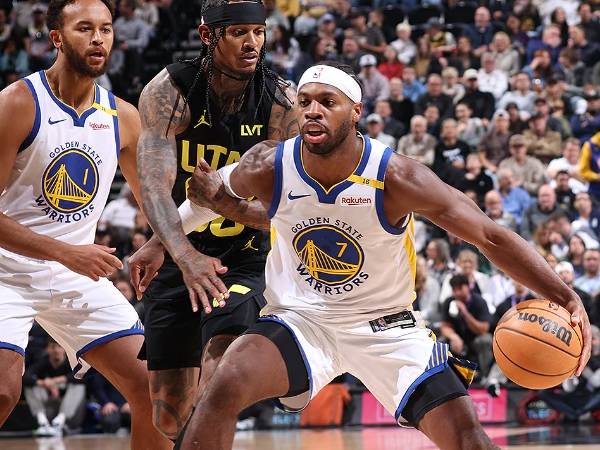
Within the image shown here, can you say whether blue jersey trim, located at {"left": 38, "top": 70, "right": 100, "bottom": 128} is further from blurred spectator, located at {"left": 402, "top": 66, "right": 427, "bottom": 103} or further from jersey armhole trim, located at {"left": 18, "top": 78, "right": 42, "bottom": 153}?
blurred spectator, located at {"left": 402, "top": 66, "right": 427, "bottom": 103}

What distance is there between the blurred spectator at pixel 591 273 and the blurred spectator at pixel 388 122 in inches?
148

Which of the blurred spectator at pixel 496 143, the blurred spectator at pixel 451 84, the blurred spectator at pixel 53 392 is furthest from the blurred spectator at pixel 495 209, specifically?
the blurred spectator at pixel 53 392

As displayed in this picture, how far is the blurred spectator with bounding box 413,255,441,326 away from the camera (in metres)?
11.4

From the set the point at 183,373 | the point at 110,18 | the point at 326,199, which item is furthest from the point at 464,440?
the point at 110,18

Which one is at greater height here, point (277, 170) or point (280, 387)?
point (277, 170)

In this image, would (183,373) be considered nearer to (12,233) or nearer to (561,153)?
(12,233)

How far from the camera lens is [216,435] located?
13.6ft

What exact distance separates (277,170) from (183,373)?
1414 millimetres

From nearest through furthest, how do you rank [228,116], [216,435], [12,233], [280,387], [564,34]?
[216,435], [280,387], [12,233], [228,116], [564,34]

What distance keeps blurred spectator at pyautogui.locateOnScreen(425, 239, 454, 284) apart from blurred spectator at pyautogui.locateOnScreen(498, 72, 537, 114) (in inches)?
132

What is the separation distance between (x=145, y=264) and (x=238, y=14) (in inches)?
52.3

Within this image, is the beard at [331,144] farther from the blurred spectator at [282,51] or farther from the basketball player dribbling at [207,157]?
the blurred spectator at [282,51]

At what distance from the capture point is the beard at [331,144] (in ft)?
15.0

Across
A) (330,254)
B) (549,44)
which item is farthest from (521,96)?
(330,254)
